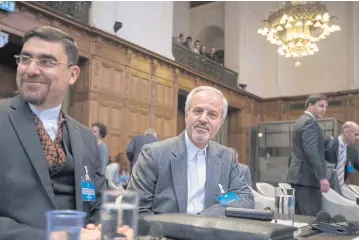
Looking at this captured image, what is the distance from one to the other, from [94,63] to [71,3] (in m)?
1.09

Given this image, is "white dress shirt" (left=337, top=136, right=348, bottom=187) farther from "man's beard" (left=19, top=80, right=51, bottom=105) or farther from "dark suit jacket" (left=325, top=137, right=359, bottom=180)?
"man's beard" (left=19, top=80, right=51, bottom=105)

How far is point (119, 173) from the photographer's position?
688 cm

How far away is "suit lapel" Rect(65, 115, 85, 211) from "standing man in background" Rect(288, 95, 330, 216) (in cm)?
267

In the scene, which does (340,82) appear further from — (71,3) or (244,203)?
(244,203)

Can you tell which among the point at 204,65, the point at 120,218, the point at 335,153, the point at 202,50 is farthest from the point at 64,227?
the point at 202,50

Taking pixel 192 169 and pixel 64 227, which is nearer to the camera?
pixel 64 227

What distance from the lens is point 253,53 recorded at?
43.0 ft

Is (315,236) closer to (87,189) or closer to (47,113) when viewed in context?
(87,189)

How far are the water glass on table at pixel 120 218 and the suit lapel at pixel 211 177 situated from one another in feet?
3.40

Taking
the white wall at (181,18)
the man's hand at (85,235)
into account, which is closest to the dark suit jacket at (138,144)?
the man's hand at (85,235)

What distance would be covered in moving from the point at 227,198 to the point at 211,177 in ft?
0.46

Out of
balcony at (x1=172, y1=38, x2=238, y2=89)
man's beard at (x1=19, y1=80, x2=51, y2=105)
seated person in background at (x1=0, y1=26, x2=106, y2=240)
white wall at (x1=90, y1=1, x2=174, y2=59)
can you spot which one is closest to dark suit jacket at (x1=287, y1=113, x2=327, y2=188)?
seated person in background at (x1=0, y1=26, x2=106, y2=240)

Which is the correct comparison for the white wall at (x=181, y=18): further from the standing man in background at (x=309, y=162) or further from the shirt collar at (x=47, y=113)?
the shirt collar at (x=47, y=113)

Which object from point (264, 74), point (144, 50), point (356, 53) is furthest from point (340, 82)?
point (144, 50)
